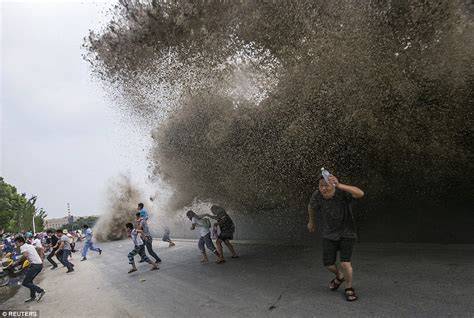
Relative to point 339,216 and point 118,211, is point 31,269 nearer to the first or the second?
point 339,216

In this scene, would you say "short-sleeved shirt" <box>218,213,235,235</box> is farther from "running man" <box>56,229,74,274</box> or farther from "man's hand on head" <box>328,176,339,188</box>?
"running man" <box>56,229,74,274</box>

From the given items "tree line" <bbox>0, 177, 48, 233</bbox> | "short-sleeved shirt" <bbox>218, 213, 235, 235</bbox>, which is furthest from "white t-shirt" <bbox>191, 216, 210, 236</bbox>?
"tree line" <bbox>0, 177, 48, 233</bbox>

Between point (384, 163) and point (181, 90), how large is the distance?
479cm

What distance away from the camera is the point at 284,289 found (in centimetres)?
624

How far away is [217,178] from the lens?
1048 cm

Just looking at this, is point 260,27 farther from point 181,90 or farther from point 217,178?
point 217,178

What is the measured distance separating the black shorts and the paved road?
52 centimetres

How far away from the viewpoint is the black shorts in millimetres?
5250

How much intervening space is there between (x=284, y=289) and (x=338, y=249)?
1324 mm

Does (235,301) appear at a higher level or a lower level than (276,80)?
lower

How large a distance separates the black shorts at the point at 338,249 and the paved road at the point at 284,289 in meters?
0.52

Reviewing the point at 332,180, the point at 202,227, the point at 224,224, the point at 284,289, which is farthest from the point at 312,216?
the point at 202,227

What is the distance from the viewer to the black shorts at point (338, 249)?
5.25m

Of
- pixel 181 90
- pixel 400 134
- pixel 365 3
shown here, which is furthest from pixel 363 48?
pixel 181 90
